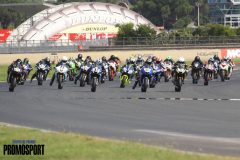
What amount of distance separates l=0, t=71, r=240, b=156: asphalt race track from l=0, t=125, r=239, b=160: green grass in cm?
86

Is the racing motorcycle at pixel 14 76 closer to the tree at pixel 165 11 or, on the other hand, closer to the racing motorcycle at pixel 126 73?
the racing motorcycle at pixel 126 73

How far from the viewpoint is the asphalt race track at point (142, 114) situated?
16156 millimetres

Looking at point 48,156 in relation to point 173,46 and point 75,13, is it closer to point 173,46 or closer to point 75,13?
point 173,46

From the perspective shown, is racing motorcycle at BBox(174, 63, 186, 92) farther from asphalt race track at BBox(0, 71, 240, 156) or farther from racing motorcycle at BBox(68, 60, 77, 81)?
racing motorcycle at BBox(68, 60, 77, 81)

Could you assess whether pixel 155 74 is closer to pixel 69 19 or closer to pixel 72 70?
pixel 72 70

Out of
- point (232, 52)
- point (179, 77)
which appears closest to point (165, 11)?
point (232, 52)

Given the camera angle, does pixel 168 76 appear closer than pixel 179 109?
No

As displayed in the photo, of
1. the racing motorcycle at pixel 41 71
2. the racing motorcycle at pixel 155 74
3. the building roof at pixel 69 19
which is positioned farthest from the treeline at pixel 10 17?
the racing motorcycle at pixel 155 74

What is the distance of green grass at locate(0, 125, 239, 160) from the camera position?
42.8 feet

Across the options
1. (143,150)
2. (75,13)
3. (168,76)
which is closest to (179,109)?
(143,150)

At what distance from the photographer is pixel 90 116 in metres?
21.3

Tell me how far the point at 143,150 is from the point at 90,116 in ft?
24.7

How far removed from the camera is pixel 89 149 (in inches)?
555

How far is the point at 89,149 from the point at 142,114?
7707 mm
